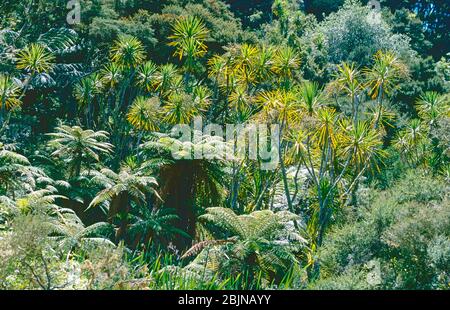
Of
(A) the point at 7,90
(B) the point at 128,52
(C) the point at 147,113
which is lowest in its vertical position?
(C) the point at 147,113

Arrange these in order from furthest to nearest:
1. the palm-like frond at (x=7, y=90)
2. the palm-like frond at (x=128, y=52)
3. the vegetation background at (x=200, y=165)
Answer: the palm-like frond at (x=128, y=52) < the palm-like frond at (x=7, y=90) < the vegetation background at (x=200, y=165)

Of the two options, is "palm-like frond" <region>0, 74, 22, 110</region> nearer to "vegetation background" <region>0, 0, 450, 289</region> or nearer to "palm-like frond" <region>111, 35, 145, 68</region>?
"vegetation background" <region>0, 0, 450, 289</region>

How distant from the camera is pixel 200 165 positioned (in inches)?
496

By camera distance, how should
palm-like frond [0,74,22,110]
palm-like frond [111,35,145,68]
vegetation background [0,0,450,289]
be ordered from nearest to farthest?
vegetation background [0,0,450,289]
palm-like frond [0,74,22,110]
palm-like frond [111,35,145,68]

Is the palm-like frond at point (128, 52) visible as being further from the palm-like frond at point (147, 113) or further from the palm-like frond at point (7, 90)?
the palm-like frond at point (7, 90)

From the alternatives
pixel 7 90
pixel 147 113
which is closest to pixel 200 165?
pixel 147 113

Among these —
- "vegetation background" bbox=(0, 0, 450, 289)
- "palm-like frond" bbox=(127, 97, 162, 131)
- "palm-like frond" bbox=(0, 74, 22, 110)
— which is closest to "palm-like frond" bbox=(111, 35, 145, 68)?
"vegetation background" bbox=(0, 0, 450, 289)

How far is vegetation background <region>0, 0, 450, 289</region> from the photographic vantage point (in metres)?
7.79

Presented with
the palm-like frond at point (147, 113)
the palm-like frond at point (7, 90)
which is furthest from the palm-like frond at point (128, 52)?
the palm-like frond at point (7, 90)

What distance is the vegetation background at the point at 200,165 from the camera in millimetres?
7793

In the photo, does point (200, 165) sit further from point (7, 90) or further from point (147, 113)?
point (7, 90)

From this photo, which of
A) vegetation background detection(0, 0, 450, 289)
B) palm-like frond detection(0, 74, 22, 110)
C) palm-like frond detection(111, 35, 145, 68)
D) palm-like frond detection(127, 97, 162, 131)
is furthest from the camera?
palm-like frond detection(111, 35, 145, 68)

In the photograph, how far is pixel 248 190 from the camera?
1678cm
